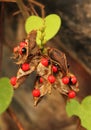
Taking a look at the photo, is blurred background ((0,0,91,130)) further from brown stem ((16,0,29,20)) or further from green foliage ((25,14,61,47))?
green foliage ((25,14,61,47))

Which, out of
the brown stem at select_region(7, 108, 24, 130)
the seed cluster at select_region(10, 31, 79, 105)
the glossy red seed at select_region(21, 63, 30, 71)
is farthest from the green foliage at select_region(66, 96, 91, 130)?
the brown stem at select_region(7, 108, 24, 130)

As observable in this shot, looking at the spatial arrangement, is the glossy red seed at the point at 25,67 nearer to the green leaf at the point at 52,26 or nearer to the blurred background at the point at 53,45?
the green leaf at the point at 52,26

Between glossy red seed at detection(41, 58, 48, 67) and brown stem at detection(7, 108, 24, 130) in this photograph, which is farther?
brown stem at detection(7, 108, 24, 130)

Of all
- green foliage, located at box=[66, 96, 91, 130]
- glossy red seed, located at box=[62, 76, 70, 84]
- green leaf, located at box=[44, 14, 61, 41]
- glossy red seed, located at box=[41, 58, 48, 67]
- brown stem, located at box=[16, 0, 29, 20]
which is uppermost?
green leaf, located at box=[44, 14, 61, 41]

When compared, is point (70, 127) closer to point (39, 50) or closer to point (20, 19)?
point (20, 19)

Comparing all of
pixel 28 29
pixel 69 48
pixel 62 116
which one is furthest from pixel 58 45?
pixel 28 29
